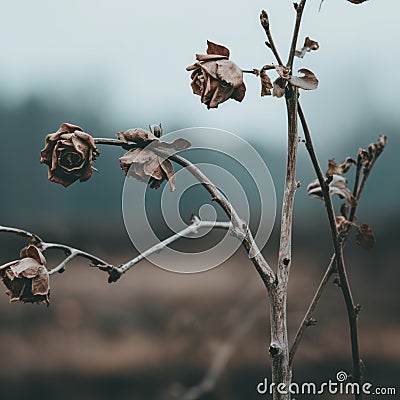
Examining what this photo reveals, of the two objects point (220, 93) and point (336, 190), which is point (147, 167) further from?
point (336, 190)

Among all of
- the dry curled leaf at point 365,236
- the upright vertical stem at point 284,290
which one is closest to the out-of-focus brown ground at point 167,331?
the dry curled leaf at point 365,236

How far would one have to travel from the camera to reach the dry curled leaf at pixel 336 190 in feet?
1.52

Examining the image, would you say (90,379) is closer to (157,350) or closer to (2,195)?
(157,350)

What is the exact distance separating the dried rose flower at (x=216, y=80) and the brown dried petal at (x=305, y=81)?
3 cm

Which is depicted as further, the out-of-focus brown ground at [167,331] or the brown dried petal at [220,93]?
the out-of-focus brown ground at [167,331]

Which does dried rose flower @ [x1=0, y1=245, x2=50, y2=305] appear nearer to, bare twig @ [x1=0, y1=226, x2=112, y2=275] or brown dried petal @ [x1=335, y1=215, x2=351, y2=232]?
bare twig @ [x1=0, y1=226, x2=112, y2=275]

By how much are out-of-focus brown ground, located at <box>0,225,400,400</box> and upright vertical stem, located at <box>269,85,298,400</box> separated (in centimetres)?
134

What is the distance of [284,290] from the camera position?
14.0 inches

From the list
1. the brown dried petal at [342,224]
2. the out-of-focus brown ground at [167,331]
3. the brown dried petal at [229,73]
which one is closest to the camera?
the brown dried petal at [229,73]

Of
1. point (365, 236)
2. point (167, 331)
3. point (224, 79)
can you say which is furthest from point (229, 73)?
point (167, 331)

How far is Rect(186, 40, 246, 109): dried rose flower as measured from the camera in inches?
12.4

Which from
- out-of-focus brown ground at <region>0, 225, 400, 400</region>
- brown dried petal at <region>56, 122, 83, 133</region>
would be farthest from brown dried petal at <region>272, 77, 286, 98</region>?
out-of-focus brown ground at <region>0, 225, 400, 400</region>

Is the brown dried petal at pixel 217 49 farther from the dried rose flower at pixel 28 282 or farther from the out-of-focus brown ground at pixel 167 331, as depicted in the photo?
the out-of-focus brown ground at pixel 167 331

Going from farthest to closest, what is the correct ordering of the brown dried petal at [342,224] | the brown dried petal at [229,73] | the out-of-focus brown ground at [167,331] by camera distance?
1. the out-of-focus brown ground at [167,331]
2. the brown dried petal at [342,224]
3. the brown dried petal at [229,73]
